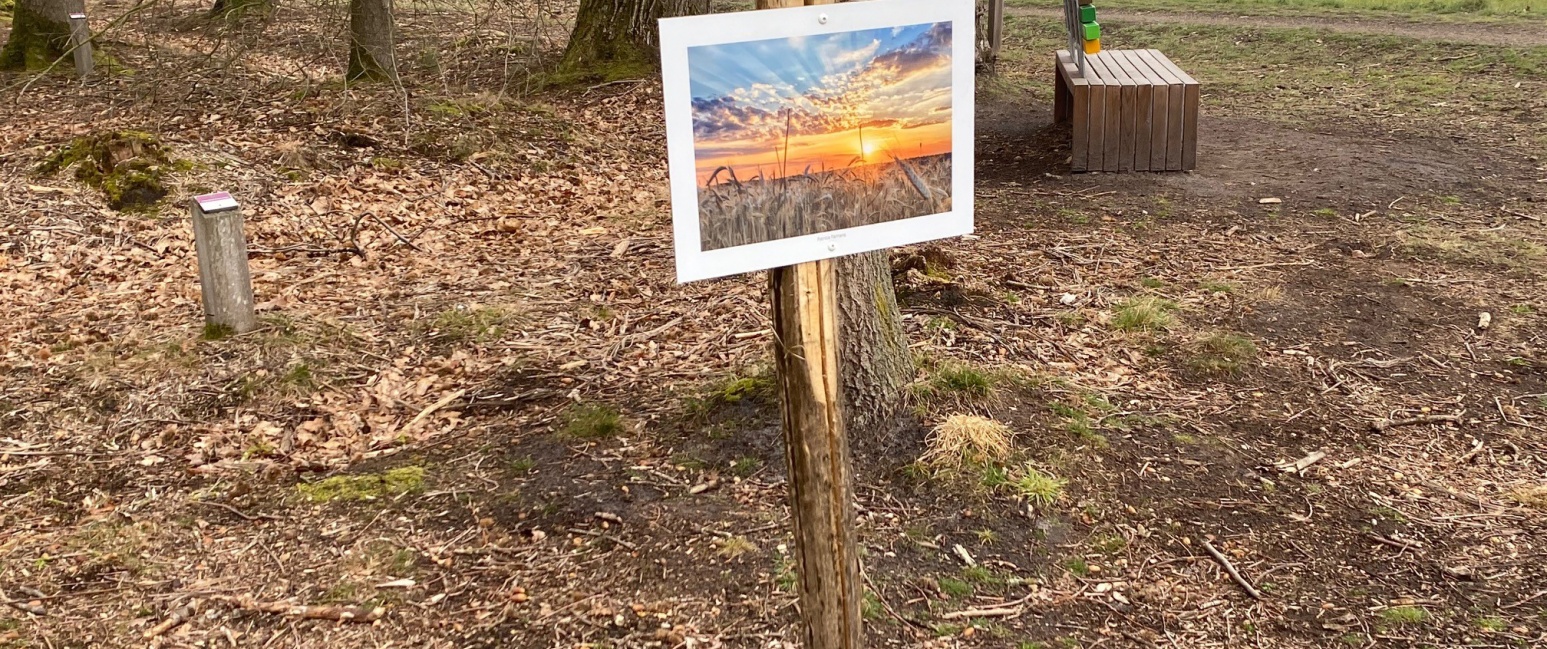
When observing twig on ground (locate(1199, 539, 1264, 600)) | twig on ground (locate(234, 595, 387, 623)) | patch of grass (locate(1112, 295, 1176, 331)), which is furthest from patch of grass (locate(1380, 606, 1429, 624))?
twig on ground (locate(234, 595, 387, 623))

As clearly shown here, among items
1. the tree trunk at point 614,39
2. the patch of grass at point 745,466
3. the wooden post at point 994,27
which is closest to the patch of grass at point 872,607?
the patch of grass at point 745,466

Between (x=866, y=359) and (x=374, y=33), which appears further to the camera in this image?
(x=374, y=33)

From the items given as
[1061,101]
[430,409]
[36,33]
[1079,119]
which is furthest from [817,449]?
[36,33]

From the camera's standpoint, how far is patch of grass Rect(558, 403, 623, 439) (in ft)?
14.0

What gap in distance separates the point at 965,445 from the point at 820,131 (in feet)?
6.02

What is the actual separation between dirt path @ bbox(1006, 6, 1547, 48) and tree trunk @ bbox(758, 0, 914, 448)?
1001 cm

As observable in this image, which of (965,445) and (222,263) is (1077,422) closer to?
(965,445)

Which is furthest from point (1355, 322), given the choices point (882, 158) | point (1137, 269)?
point (882, 158)

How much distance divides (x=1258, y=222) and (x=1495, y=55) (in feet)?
19.4

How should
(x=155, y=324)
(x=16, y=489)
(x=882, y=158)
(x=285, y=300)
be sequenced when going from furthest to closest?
(x=285, y=300), (x=155, y=324), (x=16, y=489), (x=882, y=158)

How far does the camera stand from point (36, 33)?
986cm

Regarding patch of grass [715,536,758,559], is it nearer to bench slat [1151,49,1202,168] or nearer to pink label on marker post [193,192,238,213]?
pink label on marker post [193,192,238,213]

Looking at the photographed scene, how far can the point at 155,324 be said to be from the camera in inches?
209

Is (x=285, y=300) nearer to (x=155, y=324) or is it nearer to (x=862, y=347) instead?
(x=155, y=324)
